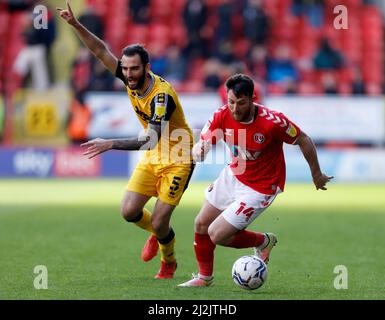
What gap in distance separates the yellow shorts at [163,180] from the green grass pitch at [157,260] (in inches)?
29.3

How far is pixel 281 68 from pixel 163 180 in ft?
49.2

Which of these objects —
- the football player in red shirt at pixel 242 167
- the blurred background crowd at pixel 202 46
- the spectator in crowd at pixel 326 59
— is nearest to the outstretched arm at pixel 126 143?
the football player in red shirt at pixel 242 167

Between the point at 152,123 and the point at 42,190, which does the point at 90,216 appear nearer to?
the point at 42,190

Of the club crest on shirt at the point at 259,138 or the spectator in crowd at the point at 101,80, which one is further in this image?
the spectator in crowd at the point at 101,80

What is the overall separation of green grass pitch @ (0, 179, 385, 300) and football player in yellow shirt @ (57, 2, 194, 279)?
0.43 metres

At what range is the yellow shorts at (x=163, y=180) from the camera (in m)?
8.76

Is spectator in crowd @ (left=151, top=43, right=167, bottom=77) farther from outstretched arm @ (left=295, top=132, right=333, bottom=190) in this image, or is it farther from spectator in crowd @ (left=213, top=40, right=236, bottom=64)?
outstretched arm @ (left=295, top=132, right=333, bottom=190)

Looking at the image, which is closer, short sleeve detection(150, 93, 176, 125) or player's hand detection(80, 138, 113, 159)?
player's hand detection(80, 138, 113, 159)

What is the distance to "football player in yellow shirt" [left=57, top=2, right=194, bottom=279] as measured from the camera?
8.38 meters

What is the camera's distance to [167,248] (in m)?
8.74

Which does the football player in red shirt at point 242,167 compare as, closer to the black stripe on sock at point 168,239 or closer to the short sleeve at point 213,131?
the short sleeve at point 213,131

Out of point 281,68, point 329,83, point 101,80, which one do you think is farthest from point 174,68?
point 329,83

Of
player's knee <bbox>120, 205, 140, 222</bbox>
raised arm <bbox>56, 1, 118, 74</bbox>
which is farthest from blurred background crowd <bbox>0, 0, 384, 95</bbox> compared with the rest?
player's knee <bbox>120, 205, 140, 222</bbox>
